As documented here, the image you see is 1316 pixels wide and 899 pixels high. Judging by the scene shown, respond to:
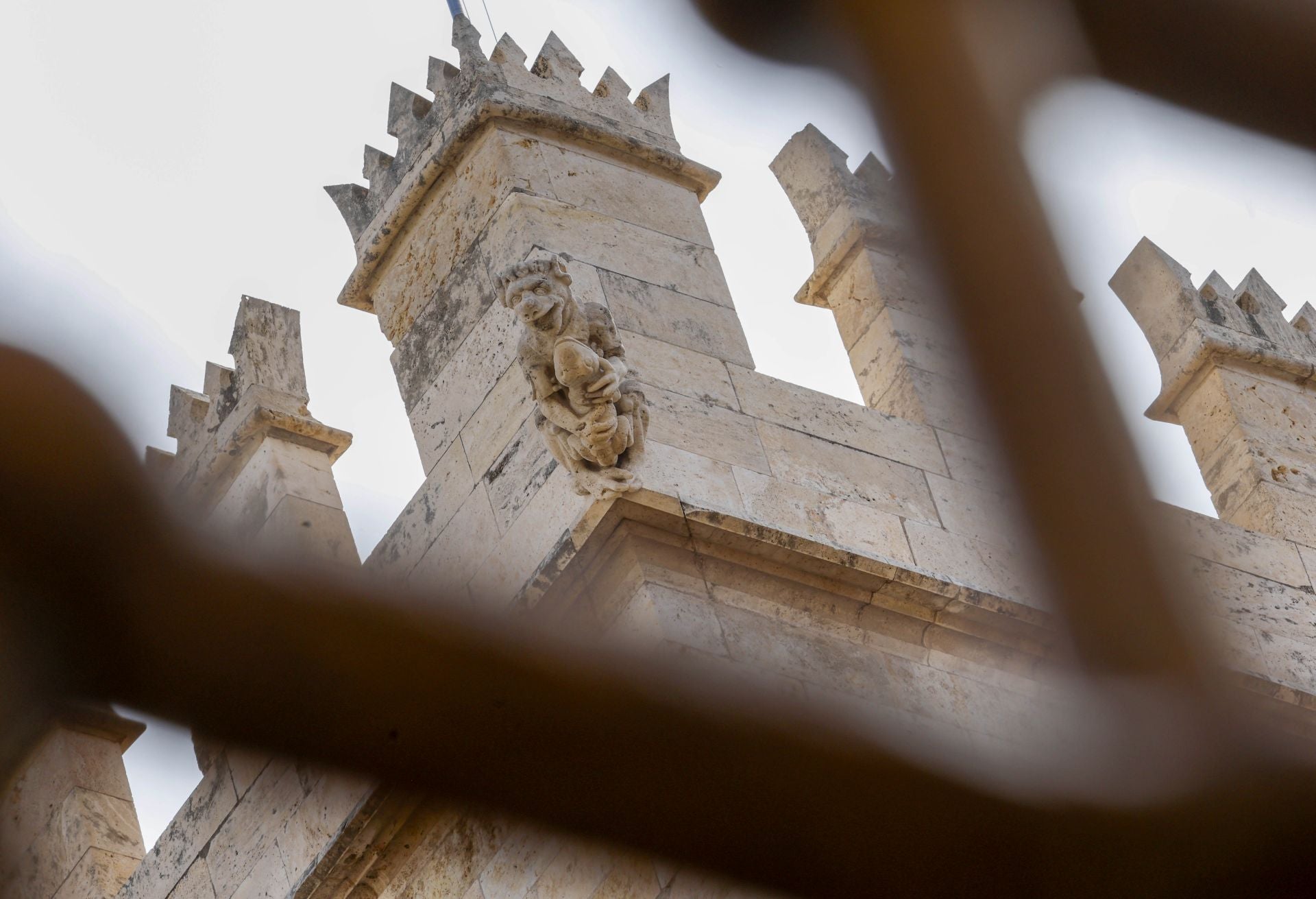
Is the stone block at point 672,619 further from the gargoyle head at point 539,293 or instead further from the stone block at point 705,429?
the gargoyle head at point 539,293

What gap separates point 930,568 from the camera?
211 inches

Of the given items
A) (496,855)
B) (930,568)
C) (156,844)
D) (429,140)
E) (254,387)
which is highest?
(429,140)

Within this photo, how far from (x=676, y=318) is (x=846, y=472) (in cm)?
67

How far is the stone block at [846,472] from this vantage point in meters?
5.40

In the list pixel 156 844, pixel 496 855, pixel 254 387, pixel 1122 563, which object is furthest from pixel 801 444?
pixel 1122 563

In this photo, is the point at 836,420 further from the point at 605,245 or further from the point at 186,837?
the point at 186,837

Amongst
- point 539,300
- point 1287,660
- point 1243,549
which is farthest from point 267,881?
point 1243,549

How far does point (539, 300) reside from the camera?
4691 millimetres

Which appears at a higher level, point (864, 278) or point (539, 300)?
point (864, 278)

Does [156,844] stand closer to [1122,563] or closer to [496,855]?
[496,855]

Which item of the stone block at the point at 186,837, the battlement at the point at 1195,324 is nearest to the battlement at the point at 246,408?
the stone block at the point at 186,837

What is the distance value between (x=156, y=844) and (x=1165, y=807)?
224 inches

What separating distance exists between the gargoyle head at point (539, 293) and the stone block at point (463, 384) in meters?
0.68

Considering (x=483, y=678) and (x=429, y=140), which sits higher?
(x=429, y=140)
